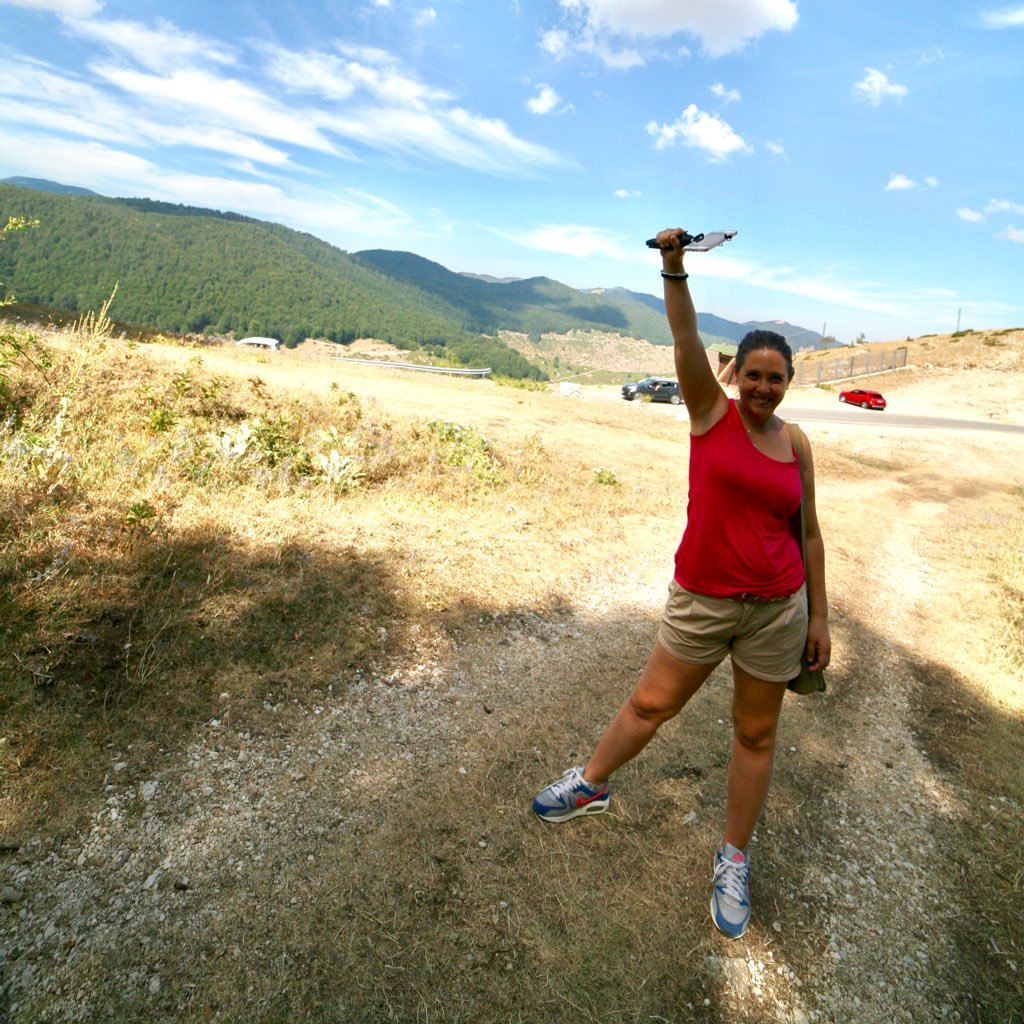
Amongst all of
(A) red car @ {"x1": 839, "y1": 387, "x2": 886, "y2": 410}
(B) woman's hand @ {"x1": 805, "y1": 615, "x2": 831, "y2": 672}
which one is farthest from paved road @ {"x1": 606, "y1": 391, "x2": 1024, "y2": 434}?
(B) woman's hand @ {"x1": 805, "y1": 615, "x2": 831, "y2": 672}

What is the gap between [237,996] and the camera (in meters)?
2.10

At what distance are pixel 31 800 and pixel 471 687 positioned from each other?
93.9 inches

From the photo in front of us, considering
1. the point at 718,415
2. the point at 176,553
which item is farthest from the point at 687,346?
the point at 176,553

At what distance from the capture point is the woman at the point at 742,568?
7.79ft

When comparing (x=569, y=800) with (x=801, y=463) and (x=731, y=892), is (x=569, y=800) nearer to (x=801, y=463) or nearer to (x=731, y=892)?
(x=731, y=892)

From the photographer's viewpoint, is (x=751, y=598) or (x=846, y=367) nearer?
(x=751, y=598)

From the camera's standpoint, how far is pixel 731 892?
2695mm

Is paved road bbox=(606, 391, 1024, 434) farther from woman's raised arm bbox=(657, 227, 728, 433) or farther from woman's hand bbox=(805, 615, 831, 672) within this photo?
woman's raised arm bbox=(657, 227, 728, 433)

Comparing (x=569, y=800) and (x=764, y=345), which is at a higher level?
(x=764, y=345)

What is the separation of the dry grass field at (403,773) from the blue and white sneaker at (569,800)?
0.32 feet

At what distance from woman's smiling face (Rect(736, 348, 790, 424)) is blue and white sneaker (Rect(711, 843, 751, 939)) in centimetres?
205

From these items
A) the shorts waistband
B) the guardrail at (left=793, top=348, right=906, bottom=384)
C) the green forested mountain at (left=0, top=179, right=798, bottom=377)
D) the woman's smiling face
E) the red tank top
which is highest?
the green forested mountain at (left=0, top=179, right=798, bottom=377)

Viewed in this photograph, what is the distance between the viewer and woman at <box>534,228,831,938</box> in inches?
93.5

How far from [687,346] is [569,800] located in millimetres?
2300
